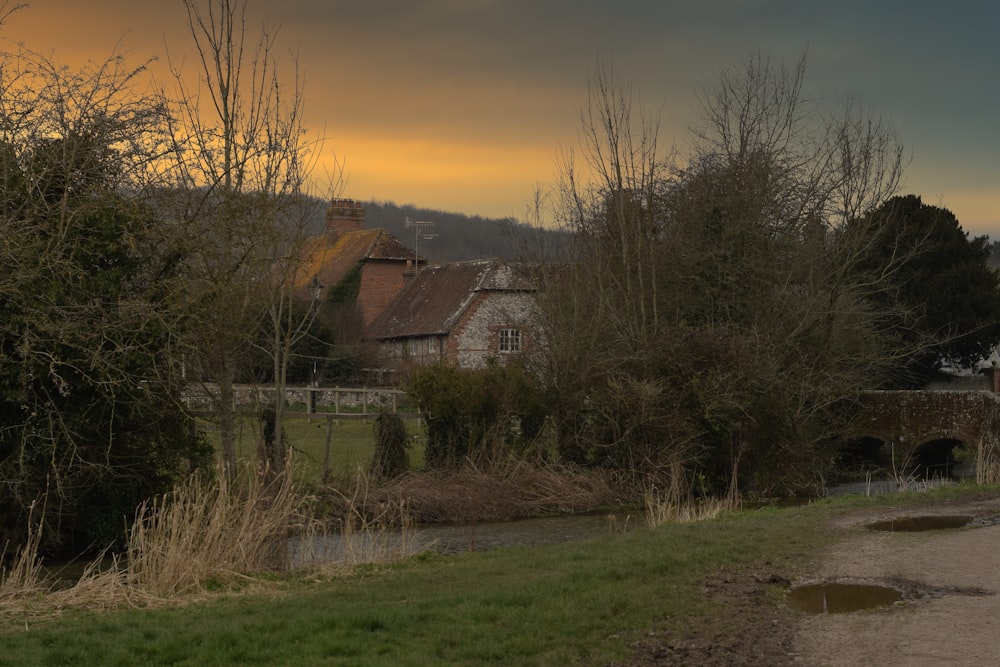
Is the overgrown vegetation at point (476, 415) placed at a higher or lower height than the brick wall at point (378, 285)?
lower

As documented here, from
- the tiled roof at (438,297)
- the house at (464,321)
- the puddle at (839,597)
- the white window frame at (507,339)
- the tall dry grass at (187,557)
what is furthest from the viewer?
Result: the tiled roof at (438,297)

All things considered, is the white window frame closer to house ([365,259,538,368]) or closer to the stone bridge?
house ([365,259,538,368])

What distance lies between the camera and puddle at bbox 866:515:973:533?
16.1 metres

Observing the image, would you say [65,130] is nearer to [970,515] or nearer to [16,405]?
[16,405]

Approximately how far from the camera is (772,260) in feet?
103

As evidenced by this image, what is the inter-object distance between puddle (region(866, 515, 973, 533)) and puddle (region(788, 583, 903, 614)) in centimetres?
501

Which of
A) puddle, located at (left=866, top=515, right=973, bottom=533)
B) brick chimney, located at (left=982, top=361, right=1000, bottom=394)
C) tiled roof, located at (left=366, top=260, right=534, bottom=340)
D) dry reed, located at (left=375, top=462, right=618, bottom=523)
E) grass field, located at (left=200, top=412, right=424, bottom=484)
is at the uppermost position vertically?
tiled roof, located at (left=366, top=260, right=534, bottom=340)

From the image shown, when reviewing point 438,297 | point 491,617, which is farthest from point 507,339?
point 491,617

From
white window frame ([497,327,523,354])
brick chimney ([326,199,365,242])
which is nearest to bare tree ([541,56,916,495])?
white window frame ([497,327,523,354])

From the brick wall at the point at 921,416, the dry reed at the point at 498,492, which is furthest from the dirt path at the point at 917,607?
the brick wall at the point at 921,416

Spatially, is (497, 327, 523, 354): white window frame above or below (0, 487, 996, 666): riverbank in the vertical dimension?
above

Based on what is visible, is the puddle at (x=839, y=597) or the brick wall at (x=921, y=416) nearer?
A: the puddle at (x=839, y=597)

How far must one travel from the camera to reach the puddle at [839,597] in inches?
403

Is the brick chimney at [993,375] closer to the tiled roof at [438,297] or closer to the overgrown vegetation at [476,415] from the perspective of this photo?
the tiled roof at [438,297]
